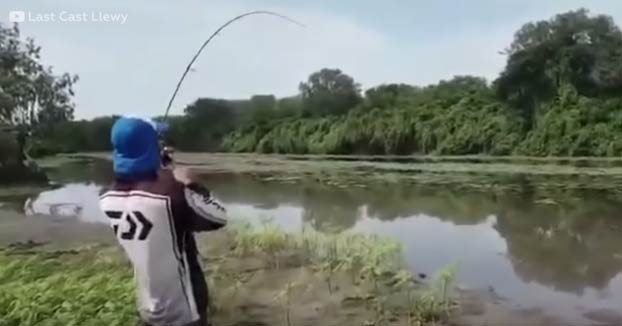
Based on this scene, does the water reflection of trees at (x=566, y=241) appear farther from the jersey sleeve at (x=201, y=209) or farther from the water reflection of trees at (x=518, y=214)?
the jersey sleeve at (x=201, y=209)

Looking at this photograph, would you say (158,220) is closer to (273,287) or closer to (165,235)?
(165,235)

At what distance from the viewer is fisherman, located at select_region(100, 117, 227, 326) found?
4.79 ft

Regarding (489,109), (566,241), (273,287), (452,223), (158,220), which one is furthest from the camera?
(489,109)

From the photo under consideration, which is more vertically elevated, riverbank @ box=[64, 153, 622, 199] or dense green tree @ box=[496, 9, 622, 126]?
dense green tree @ box=[496, 9, 622, 126]

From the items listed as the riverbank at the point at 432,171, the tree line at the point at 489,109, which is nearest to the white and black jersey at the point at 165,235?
the riverbank at the point at 432,171

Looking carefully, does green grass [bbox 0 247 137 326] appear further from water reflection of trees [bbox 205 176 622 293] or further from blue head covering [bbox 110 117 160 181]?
water reflection of trees [bbox 205 176 622 293]

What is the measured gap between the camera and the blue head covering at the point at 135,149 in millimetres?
1485

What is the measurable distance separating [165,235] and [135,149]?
176 millimetres

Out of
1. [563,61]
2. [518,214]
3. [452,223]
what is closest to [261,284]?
[452,223]

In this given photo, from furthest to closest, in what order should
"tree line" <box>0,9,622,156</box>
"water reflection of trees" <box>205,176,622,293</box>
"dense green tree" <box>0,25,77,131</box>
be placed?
"tree line" <box>0,9,622,156</box> < "dense green tree" <box>0,25,77,131</box> < "water reflection of trees" <box>205,176,622,293</box>

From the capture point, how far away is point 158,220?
146cm

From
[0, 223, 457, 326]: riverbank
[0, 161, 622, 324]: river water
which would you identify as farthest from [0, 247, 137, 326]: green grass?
[0, 161, 622, 324]: river water

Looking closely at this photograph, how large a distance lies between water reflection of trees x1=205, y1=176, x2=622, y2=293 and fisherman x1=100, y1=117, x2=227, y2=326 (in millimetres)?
3229

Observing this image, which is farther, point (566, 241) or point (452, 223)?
point (452, 223)
